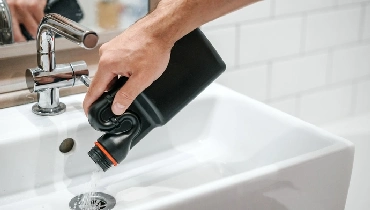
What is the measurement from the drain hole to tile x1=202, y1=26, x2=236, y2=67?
14.2 inches

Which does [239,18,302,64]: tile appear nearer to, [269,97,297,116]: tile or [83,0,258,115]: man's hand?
[269,97,297,116]: tile

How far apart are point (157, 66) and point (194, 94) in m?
0.09

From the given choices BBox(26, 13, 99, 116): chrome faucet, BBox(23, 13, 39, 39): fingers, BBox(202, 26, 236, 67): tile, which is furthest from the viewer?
BBox(202, 26, 236, 67): tile

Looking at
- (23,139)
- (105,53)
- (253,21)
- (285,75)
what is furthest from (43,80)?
(285,75)

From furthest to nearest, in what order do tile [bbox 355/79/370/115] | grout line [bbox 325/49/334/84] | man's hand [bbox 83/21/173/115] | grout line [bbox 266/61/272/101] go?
tile [bbox 355/79/370/115], grout line [bbox 325/49/334/84], grout line [bbox 266/61/272/101], man's hand [bbox 83/21/173/115]

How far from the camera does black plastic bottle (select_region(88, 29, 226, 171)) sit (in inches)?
27.4

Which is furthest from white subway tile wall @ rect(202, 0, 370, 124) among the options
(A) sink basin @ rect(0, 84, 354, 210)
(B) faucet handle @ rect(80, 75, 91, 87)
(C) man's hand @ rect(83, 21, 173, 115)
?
(C) man's hand @ rect(83, 21, 173, 115)

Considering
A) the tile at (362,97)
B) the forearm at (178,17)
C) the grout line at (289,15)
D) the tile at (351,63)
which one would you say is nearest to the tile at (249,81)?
the grout line at (289,15)

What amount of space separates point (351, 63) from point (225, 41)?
41cm

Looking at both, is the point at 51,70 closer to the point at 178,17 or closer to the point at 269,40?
the point at 178,17

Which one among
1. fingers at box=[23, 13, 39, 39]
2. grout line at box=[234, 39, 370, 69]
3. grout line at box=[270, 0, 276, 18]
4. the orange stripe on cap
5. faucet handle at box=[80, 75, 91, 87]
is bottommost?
the orange stripe on cap

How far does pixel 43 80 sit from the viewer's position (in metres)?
0.83

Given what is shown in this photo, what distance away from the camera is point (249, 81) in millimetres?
1152

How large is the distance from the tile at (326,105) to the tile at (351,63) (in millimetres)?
32
